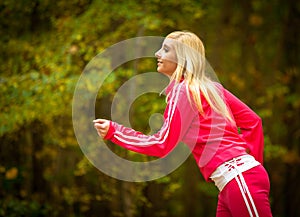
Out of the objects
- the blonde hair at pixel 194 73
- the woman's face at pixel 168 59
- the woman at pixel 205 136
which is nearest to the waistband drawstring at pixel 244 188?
the woman at pixel 205 136

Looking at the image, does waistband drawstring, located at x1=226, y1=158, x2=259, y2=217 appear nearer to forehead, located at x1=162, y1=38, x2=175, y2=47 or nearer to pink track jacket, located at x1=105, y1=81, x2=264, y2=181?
pink track jacket, located at x1=105, y1=81, x2=264, y2=181

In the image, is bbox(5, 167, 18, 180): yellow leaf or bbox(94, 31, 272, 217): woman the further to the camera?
bbox(5, 167, 18, 180): yellow leaf

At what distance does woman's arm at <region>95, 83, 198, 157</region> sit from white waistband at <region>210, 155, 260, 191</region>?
0.25 m

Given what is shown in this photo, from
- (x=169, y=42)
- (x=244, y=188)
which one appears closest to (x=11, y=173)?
(x=169, y=42)

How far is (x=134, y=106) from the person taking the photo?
599 centimetres

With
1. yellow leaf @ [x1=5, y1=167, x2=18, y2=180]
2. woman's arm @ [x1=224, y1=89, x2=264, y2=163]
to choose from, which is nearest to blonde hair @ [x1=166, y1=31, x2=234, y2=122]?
woman's arm @ [x1=224, y1=89, x2=264, y2=163]

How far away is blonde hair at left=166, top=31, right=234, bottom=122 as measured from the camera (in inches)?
89.7

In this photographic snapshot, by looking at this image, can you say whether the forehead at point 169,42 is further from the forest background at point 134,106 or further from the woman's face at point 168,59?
the forest background at point 134,106

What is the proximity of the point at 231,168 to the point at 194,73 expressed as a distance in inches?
19.3

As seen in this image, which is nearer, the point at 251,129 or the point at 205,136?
the point at 205,136

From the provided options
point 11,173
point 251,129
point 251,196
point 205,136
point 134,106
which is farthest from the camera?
point 11,173

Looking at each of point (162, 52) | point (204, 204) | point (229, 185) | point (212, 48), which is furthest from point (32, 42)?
point (229, 185)

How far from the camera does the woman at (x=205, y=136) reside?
2.18 meters

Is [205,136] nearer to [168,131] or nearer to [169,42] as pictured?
[168,131]
